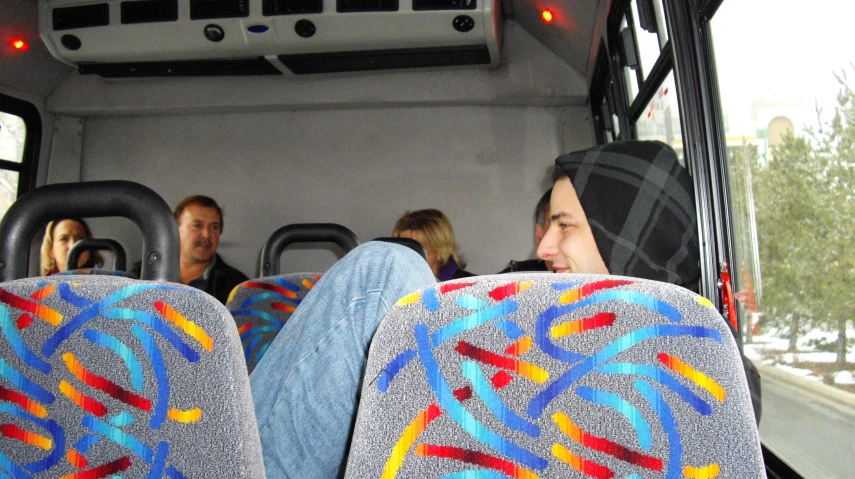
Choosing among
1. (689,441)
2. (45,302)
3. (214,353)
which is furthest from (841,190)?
(45,302)

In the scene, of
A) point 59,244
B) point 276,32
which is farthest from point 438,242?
point 59,244

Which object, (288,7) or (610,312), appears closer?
(610,312)

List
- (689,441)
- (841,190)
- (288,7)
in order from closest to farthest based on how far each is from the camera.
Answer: (689,441) < (841,190) < (288,7)

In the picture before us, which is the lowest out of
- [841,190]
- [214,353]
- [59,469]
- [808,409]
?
[808,409]

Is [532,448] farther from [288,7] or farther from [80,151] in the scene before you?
[80,151]

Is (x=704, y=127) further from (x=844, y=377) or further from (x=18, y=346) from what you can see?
(x=18, y=346)

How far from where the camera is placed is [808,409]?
1.42 meters

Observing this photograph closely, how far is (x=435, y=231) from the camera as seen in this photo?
3729mm

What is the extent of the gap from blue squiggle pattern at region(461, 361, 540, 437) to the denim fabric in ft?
0.78

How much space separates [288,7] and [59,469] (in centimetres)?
353

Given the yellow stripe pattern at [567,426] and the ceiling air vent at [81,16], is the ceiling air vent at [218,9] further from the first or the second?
the yellow stripe pattern at [567,426]

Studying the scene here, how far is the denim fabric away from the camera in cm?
82

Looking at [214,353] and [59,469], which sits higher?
[214,353]

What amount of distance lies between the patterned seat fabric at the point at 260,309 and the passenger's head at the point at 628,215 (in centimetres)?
77
